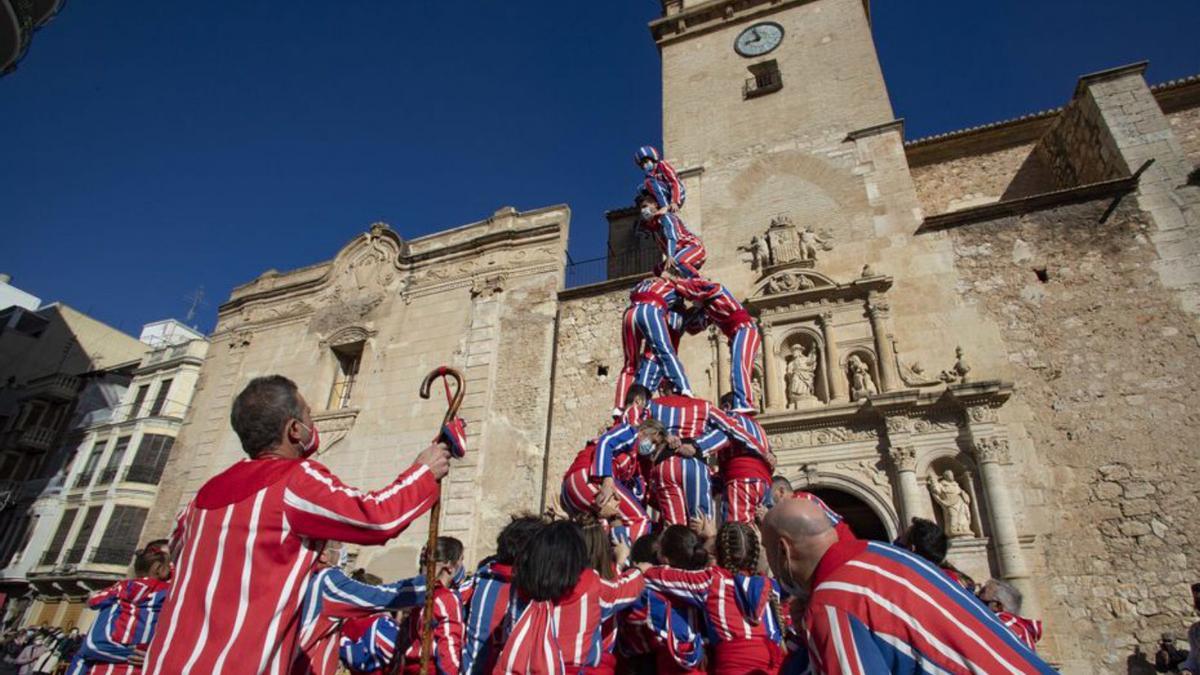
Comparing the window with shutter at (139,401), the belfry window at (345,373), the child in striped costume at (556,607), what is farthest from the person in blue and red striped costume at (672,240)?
the window with shutter at (139,401)

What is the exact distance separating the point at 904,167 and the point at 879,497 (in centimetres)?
644


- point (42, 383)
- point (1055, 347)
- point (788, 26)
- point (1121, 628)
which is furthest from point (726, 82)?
point (42, 383)

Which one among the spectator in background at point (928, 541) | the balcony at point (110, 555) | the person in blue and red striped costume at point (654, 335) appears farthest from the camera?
the balcony at point (110, 555)

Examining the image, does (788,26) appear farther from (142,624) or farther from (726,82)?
(142,624)

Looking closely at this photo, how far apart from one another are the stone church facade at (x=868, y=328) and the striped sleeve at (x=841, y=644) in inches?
314

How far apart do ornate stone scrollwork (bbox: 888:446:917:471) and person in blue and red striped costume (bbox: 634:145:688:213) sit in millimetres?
5345

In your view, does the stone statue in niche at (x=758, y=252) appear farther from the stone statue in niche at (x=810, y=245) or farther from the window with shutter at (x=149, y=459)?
the window with shutter at (x=149, y=459)

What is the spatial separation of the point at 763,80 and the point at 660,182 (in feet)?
33.0

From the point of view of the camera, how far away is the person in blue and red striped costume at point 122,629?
12.3 ft

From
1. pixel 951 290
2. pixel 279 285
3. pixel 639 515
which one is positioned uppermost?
pixel 279 285

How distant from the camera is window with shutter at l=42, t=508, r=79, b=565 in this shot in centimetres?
2273

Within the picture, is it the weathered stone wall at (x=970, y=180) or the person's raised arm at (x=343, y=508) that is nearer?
the person's raised arm at (x=343, y=508)

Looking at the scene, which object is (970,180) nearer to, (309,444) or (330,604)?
(309,444)

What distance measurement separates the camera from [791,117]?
13703 millimetres
